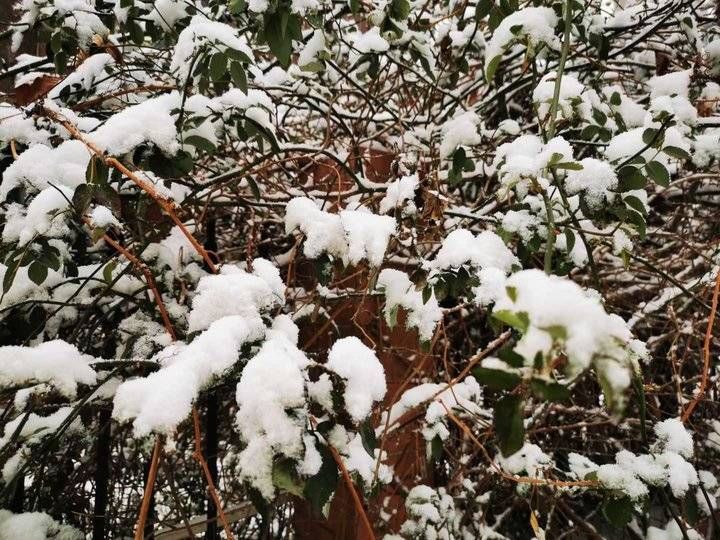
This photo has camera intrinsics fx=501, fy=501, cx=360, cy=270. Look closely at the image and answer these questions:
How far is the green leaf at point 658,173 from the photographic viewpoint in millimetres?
1136

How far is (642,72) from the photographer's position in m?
2.27

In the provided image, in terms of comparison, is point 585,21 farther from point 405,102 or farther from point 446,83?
point 405,102

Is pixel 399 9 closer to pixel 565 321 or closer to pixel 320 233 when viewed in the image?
pixel 320 233

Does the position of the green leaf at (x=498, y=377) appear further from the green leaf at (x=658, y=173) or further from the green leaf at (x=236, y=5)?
the green leaf at (x=236, y=5)

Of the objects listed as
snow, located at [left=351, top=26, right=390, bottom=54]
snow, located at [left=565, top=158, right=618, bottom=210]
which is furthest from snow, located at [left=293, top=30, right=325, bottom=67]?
snow, located at [left=565, top=158, right=618, bottom=210]

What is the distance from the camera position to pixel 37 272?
116 cm

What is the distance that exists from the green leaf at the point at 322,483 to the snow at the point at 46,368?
21.6 inches

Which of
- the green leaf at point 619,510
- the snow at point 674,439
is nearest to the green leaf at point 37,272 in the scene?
the green leaf at point 619,510

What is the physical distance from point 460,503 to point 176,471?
1.26 metres

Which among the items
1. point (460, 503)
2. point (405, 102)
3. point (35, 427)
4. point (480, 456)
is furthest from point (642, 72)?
point (35, 427)

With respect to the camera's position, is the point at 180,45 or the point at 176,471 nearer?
the point at 180,45

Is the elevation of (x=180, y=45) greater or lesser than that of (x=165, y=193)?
greater

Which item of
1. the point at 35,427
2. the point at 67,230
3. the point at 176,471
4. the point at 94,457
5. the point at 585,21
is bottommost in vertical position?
the point at 176,471

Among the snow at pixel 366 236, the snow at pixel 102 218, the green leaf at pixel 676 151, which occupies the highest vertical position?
the green leaf at pixel 676 151
